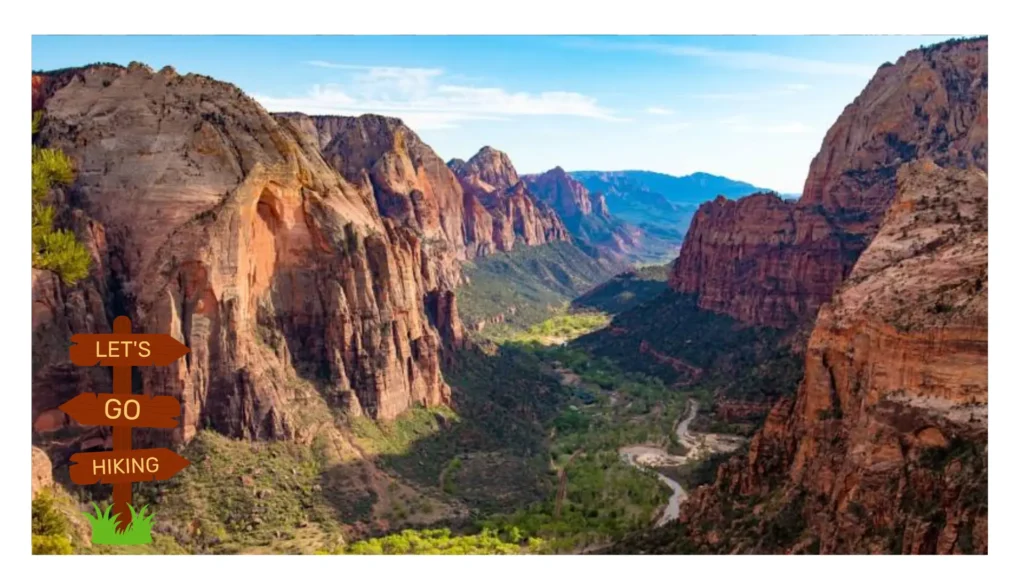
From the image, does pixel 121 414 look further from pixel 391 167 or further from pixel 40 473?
pixel 391 167

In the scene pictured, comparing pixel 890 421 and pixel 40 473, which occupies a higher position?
pixel 890 421

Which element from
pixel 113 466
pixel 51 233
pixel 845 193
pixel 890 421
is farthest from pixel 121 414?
pixel 845 193

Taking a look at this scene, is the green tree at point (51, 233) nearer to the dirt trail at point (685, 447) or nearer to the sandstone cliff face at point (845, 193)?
the dirt trail at point (685, 447)

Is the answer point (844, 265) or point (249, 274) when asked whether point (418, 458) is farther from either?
point (844, 265)

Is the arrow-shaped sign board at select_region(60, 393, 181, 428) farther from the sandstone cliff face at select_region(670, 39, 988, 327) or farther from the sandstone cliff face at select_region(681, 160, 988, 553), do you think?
the sandstone cliff face at select_region(670, 39, 988, 327)

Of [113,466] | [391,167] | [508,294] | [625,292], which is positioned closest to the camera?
[113,466]

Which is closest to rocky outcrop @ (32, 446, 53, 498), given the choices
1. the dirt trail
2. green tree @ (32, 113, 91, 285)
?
green tree @ (32, 113, 91, 285)

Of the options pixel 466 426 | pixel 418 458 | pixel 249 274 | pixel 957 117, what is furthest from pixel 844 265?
pixel 249 274

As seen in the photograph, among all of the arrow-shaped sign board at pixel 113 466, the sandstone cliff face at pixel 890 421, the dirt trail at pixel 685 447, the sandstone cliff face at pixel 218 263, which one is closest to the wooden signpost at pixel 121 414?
the arrow-shaped sign board at pixel 113 466

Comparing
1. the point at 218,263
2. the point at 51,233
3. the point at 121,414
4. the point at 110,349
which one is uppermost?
the point at 51,233
